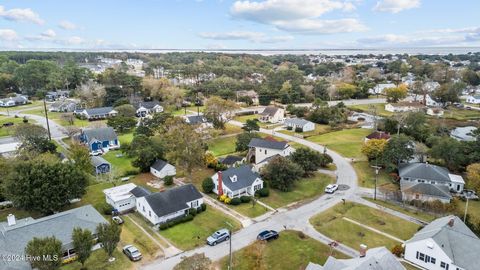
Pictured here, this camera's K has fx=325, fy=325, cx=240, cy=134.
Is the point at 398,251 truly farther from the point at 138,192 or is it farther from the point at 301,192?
the point at 138,192

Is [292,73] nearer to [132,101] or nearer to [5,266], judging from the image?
[132,101]

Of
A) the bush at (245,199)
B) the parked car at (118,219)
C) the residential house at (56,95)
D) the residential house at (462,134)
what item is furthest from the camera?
the residential house at (56,95)

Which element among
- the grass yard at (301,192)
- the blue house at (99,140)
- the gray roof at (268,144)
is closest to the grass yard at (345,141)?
the grass yard at (301,192)

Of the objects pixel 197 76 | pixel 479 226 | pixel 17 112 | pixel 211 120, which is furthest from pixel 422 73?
pixel 17 112

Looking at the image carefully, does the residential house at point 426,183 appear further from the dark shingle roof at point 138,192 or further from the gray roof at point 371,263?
the dark shingle roof at point 138,192

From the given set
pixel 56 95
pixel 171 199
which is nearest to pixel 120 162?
pixel 171 199

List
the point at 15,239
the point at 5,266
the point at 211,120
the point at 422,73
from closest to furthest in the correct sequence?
the point at 5,266 → the point at 15,239 → the point at 211,120 → the point at 422,73
